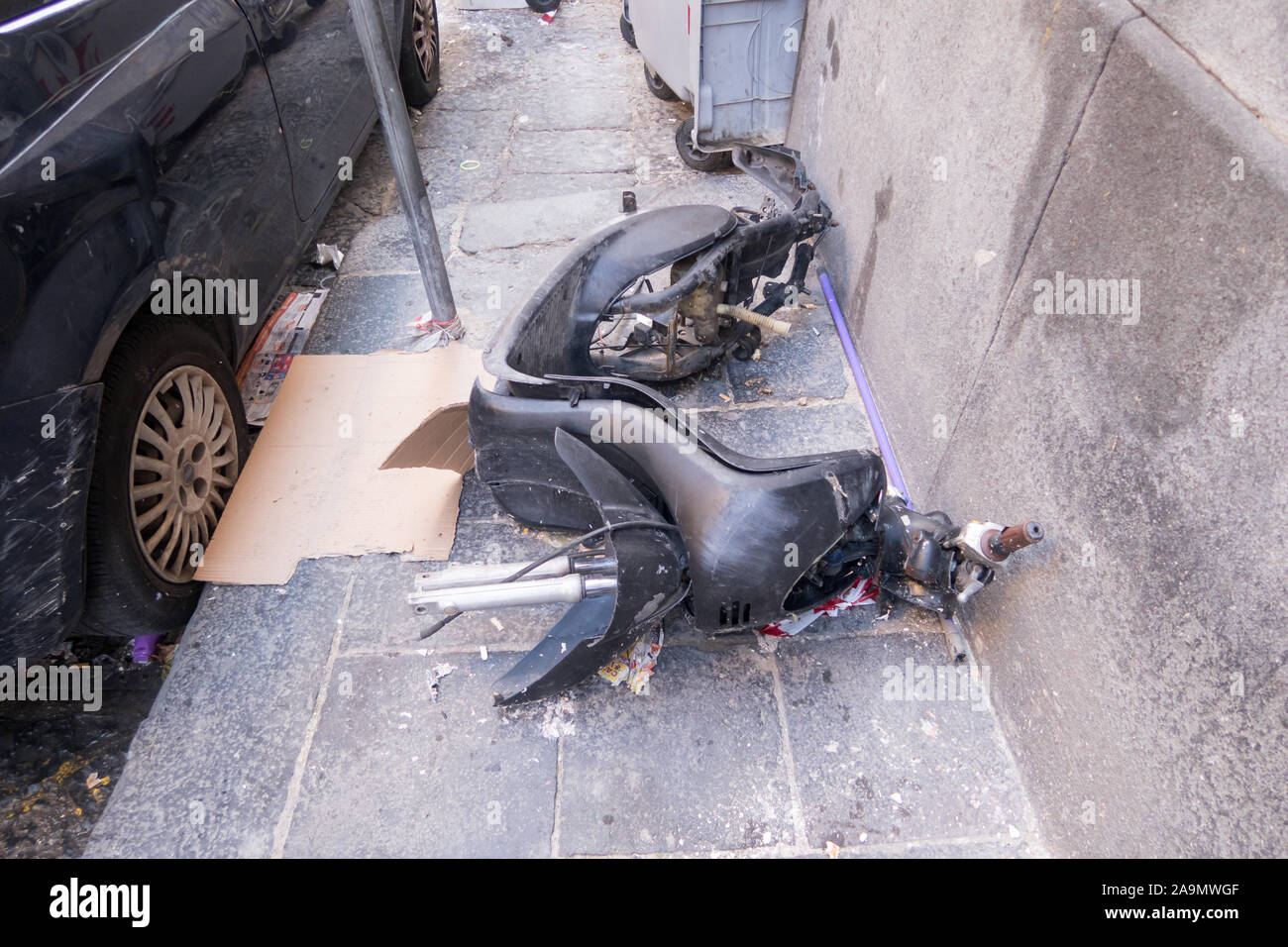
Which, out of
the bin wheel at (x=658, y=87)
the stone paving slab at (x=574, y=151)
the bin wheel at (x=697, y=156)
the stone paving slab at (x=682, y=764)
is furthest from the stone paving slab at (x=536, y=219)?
the stone paving slab at (x=682, y=764)

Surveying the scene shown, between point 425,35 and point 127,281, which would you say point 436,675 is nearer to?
point 127,281

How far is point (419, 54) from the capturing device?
17.0 feet

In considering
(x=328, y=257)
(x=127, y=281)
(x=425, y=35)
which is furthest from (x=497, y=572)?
(x=425, y=35)

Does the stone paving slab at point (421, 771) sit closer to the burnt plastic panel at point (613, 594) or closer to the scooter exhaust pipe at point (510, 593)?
the burnt plastic panel at point (613, 594)

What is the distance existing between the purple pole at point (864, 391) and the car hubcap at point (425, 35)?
3.38 meters

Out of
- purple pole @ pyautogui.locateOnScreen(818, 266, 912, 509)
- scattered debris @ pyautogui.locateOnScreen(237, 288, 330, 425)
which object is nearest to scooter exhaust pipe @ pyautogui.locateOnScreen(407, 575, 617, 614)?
purple pole @ pyautogui.locateOnScreen(818, 266, 912, 509)

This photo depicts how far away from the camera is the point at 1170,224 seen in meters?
1.51

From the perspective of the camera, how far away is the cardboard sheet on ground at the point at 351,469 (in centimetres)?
268

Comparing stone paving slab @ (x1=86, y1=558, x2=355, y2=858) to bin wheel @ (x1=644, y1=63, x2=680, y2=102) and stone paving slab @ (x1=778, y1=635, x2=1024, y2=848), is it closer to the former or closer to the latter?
stone paving slab @ (x1=778, y1=635, x2=1024, y2=848)

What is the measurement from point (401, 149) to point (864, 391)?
2234mm

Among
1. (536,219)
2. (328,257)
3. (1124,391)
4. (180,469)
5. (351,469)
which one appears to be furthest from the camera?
(536,219)

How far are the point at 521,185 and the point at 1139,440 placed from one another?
395 cm
